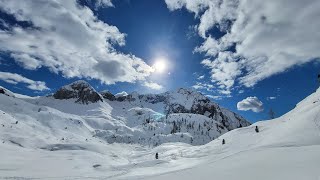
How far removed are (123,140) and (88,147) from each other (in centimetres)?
8873

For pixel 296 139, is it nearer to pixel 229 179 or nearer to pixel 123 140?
pixel 229 179

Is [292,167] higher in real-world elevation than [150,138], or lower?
lower

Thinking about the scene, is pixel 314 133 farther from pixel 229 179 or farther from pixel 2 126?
pixel 2 126

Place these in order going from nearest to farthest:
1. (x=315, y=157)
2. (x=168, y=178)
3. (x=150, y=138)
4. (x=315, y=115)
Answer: (x=315, y=157) < (x=168, y=178) < (x=315, y=115) < (x=150, y=138)

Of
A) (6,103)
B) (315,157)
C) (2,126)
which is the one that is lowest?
(315,157)

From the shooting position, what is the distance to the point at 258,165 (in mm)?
13438

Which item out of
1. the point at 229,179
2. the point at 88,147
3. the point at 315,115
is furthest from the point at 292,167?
the point at 88,147

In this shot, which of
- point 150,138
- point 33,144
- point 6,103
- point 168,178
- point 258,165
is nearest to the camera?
point 258,165

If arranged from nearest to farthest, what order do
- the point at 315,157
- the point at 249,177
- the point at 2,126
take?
the point at 249,177 → the point at 315,157 → the point at 2,126

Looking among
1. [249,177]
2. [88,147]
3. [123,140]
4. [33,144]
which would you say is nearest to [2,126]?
[33,144]

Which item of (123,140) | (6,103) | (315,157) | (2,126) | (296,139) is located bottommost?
(315,157)

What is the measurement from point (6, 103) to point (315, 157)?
495 ft

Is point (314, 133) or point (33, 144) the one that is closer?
point (314, 133)

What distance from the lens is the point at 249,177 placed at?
11625mm
